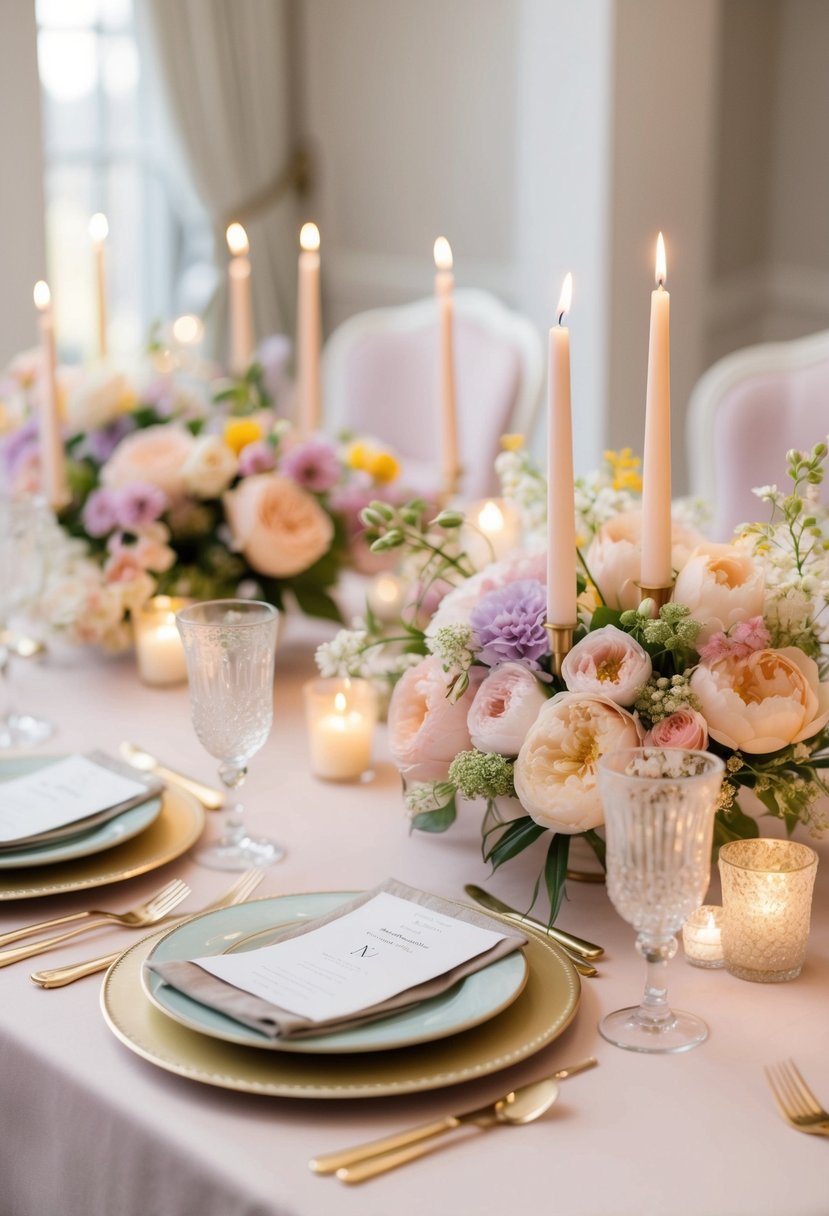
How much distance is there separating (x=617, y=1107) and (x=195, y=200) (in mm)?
3801

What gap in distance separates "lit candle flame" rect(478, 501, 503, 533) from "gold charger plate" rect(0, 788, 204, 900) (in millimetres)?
587

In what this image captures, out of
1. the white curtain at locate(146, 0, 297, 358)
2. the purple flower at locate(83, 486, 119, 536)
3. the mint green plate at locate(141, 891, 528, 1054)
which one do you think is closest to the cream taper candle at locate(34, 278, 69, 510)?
the purple flower at locate(83, 486, 119, 536)

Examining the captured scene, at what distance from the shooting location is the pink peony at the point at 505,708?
117 centimetres

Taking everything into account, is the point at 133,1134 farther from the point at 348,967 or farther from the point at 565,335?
the point at 565,335

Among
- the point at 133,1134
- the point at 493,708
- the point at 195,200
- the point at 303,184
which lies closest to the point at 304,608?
the point at 493,708

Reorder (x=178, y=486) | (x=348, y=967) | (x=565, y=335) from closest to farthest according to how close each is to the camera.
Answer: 1. (x=348, y=967)
2. (x=565, y=335)
3. (x=178, y=486)

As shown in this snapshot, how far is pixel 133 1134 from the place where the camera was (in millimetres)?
944

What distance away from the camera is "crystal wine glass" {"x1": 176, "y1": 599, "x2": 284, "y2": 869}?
1.28 metres

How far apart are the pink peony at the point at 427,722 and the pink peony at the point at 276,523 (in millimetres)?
620

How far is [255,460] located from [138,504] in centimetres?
16

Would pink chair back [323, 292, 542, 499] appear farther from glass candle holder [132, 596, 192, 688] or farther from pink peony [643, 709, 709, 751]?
pink peony [643, 709, 709, 751]

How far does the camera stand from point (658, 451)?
1169 mm

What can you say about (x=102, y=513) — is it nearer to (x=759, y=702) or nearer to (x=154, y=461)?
(x=154, y=461)

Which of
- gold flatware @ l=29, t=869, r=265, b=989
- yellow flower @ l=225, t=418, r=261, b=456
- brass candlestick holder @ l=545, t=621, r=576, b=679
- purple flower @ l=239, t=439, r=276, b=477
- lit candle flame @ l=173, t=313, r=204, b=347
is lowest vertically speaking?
gold flatware @ l=29, t=869, r=265, b=989
